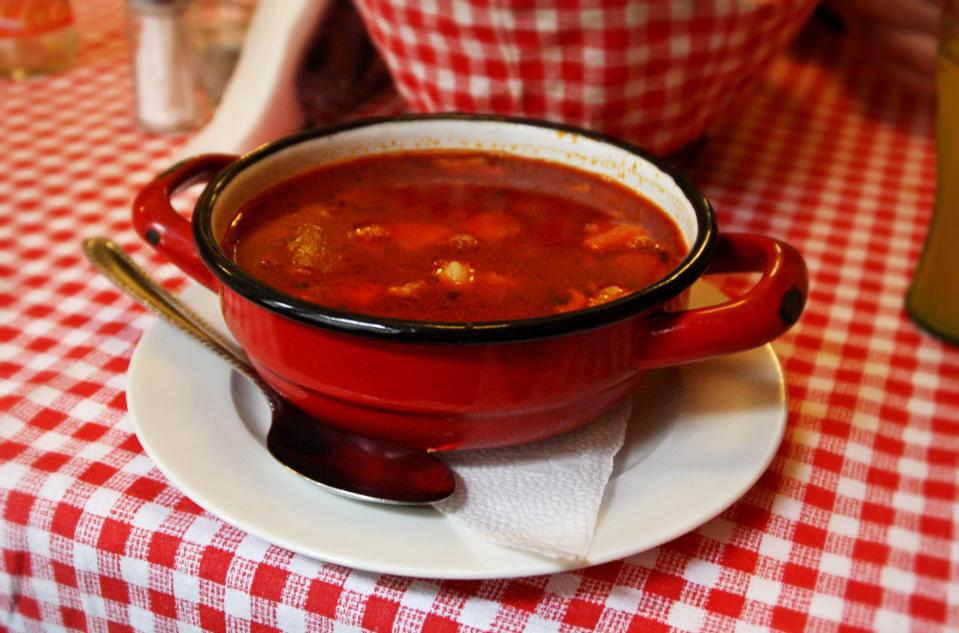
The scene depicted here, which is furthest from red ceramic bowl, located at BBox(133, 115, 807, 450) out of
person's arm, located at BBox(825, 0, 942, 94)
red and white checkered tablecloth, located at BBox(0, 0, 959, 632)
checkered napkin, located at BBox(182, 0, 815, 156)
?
person's arm, located at BBox(825, 0, 942, 94)

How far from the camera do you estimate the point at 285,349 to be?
79cm

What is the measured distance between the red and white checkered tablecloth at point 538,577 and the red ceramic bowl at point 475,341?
0.43 feet

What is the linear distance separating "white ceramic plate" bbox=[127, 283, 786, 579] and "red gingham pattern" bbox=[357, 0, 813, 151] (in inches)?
17.0

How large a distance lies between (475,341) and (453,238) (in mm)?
263

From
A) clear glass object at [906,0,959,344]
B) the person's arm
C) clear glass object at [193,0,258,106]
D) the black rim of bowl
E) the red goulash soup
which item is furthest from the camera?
clear glass object at [193,0,258,106]

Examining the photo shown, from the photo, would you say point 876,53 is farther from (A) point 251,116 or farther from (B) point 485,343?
(B) point 485,343

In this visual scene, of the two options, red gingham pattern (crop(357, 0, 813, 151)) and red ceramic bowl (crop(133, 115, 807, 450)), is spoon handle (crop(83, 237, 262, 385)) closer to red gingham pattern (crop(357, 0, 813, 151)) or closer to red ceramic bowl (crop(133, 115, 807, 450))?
red ceramic bowl (crop(133, 115, 807, 450))

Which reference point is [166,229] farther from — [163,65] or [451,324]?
[163,65]

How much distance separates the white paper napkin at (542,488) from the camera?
2.43 ft

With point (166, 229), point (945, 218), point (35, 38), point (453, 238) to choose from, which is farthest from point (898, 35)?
point (35, 38)

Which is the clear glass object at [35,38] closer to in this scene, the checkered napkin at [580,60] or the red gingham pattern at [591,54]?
the checkered napkin at [580,60]

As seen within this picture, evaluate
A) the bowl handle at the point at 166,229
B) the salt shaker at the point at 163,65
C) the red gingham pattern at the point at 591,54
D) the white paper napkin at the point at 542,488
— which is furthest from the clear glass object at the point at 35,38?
the white paper napkin at the point at 542,488

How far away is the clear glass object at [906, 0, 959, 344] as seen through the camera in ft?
3.79

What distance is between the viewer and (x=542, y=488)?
82cm
